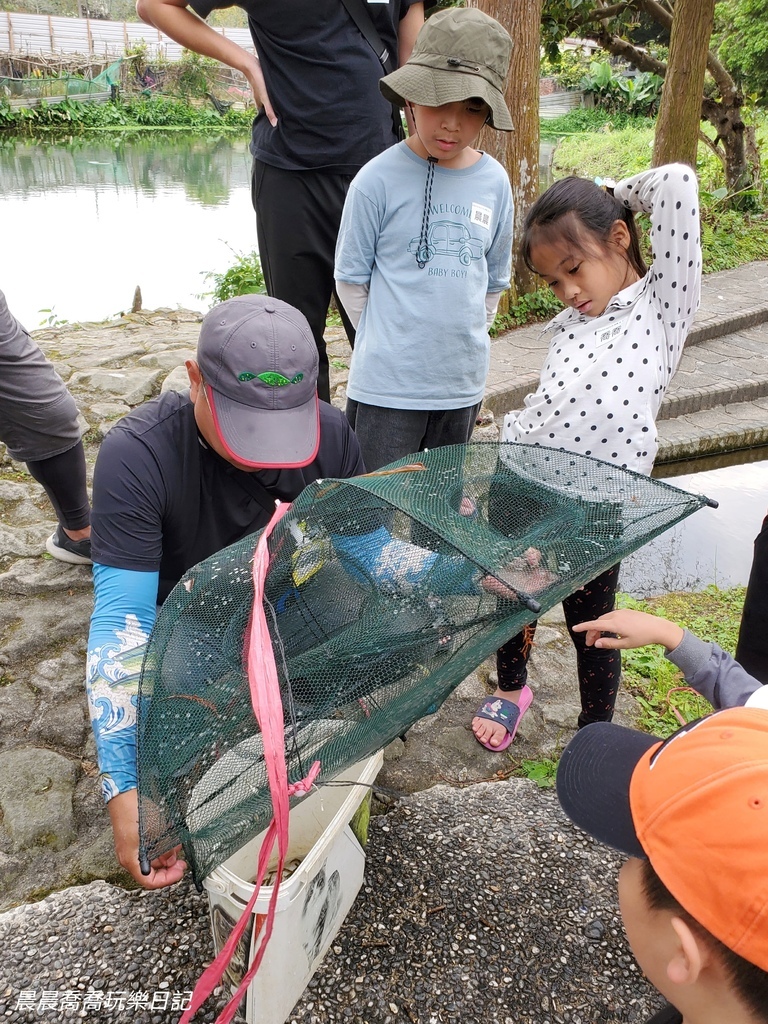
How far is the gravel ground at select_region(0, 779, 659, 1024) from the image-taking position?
170cm

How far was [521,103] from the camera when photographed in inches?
219

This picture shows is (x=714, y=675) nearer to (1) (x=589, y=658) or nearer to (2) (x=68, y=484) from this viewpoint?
(1) (x=589, y=658)

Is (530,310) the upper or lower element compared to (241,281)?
upper

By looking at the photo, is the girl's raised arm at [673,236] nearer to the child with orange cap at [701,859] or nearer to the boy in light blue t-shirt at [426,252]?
the boy in light blue t-shirt at [426,252]

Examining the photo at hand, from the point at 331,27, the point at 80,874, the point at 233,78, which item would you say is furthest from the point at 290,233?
the point at 233,78

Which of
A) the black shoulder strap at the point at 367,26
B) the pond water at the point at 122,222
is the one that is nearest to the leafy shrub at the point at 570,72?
the pond water at the point at 122,222

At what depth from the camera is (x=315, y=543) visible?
5.10 ft

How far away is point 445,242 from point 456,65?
1.66 ft

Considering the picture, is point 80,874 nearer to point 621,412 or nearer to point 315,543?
point 315,543

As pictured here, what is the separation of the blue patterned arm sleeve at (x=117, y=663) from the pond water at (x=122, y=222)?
232 inches

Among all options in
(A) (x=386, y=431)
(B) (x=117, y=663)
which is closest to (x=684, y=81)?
(A) (x=386, y=431)

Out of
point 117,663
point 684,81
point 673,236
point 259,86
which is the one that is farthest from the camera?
point 684,81

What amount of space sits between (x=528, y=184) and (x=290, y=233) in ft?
11.3

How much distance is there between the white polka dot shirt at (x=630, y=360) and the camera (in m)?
2.08
